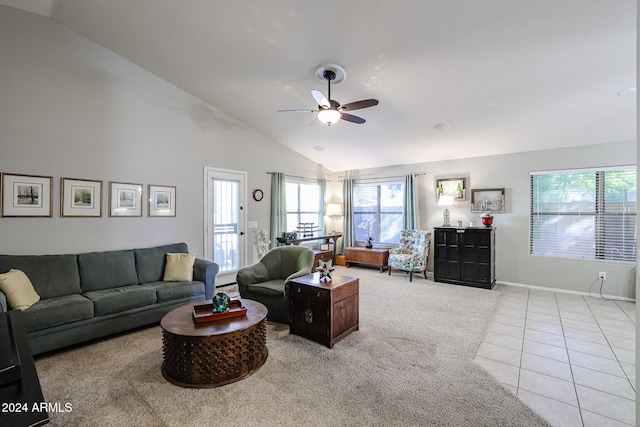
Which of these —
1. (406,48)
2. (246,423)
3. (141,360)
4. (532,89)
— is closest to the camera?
(246,423)

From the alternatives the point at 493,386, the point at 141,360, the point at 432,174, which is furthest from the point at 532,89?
the point at 141,360

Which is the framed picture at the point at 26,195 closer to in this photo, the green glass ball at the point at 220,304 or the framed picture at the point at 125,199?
the framed picture at the point at 125,199

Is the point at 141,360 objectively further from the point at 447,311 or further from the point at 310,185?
the point at 310,185

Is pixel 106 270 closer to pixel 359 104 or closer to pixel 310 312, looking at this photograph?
pixel 310 312

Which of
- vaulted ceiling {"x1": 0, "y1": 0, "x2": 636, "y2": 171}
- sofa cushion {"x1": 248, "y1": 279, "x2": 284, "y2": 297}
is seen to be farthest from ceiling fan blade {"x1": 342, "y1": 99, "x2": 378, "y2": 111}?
sofa cushion {"x1": 248, "y1": 279, "x2": 284, "y2": 297}

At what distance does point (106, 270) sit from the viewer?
3.58 m

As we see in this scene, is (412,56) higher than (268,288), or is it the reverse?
(412,56)

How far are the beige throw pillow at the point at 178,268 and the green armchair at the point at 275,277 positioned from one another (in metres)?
0.78

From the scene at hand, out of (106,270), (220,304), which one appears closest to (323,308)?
(220,304)

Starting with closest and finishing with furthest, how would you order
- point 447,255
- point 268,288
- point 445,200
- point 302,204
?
point 268,288 → point 447,255 → point 445,200 → point 302,204

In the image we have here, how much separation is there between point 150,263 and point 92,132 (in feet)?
6.04

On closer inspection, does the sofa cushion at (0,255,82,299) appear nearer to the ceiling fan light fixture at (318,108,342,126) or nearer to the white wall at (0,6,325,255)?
the white wall at (0,6,325,255)

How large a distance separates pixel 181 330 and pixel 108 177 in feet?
8.91

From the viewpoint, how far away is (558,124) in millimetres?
4320
